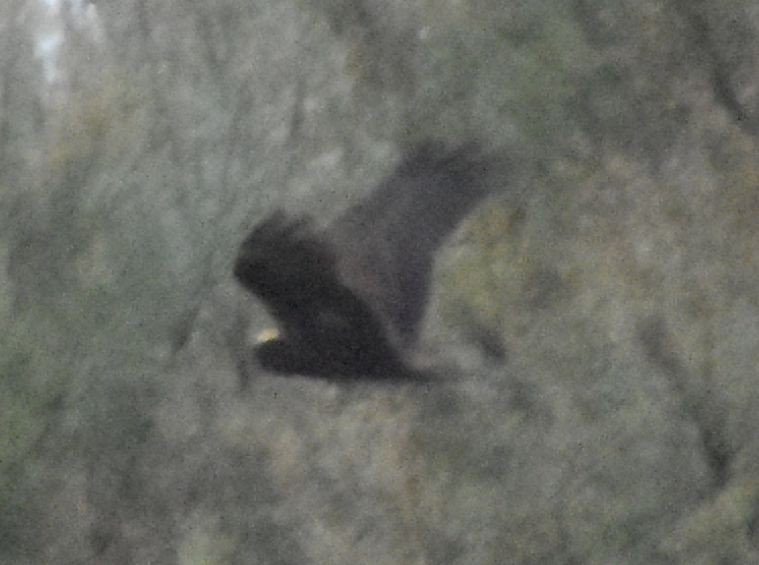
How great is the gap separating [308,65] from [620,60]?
0.26 meters

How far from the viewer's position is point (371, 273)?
28.6 inches

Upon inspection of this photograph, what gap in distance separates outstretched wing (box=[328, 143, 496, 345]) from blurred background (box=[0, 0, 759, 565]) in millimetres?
15

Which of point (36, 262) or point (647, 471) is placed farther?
point (36, 262)

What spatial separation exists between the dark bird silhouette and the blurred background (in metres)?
0.02

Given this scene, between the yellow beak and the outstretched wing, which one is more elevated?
the outstretched wing

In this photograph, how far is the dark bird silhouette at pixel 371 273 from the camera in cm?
72

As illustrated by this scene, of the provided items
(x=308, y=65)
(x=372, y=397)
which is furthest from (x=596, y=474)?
(x=308, y=65)

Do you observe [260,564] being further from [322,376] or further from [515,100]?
[515,100]

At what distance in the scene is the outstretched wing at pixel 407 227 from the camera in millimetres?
717

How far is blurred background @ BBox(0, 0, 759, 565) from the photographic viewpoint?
2.21 ft

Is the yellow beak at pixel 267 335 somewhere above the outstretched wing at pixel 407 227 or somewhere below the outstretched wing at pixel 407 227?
below

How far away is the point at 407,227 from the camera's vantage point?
724mm

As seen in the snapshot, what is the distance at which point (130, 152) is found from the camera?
2.57 feet

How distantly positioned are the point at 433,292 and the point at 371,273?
0.05 meters
